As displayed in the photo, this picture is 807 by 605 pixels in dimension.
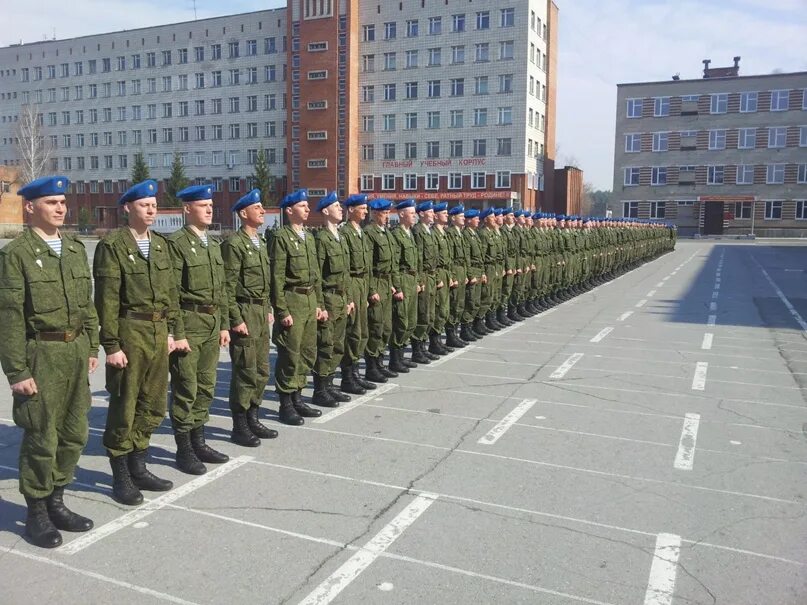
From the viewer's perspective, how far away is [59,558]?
13.3 feet

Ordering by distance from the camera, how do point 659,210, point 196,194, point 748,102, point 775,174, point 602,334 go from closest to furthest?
1. point 196,194
2. point 602,334
3. point 775,174
4. point 748,102
5. point 659,210

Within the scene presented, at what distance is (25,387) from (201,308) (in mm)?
1597

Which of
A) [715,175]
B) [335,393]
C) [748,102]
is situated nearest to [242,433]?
[335,393]

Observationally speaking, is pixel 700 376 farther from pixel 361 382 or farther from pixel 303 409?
pixel 303 409

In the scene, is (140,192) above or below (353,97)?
below

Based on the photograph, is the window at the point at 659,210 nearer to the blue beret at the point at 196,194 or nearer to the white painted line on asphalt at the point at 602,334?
the white painted line on asphalt at the point at 602,334

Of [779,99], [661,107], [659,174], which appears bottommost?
[659,174]

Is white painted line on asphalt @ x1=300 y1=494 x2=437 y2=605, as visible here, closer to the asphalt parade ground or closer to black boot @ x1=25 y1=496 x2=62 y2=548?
the asphalt parade ground

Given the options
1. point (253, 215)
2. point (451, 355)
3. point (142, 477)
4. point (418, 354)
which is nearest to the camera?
point (142, 477)

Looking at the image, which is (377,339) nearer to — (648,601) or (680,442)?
(680,442)

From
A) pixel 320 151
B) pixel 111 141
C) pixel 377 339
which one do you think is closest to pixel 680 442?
pixel 377 339

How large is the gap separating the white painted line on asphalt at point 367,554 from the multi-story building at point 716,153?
227ft

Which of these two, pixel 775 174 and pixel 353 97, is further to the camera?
pixel 775 174

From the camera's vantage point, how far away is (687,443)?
6.21 m
